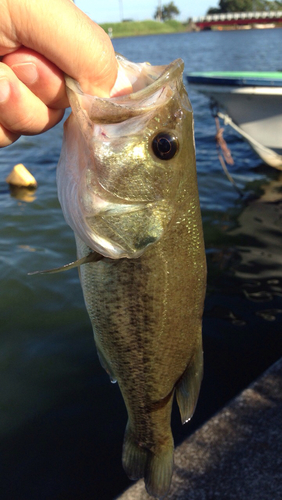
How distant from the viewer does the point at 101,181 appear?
5.40ft

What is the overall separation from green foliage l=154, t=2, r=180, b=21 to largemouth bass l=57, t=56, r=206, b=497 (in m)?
150

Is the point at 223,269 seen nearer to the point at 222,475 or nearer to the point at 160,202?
the point at 222,475

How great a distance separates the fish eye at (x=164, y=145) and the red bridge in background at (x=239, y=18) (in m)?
Answer: 113

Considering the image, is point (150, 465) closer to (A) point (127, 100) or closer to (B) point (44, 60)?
(A) point (127, 100)

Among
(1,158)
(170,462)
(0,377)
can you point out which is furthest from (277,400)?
(1,158)

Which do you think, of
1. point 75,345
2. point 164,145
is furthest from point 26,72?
point 75,345

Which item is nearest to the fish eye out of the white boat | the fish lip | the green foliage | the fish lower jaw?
the fish lip

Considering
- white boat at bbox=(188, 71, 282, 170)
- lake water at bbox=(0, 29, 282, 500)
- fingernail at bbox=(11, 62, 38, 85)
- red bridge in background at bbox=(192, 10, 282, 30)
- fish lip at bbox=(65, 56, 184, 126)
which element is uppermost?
red bridge in background at bbox=(192, 10, 282, 30)

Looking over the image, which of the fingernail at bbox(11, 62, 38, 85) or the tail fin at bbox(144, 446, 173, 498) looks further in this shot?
the tail fin at bbox(144, 446, 173, 498)

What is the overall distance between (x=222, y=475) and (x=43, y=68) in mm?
2357

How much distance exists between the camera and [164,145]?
1.64 meters

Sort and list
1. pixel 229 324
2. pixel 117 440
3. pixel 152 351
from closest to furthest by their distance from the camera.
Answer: pixel 152 351, pixel 117 440, pixel 229 324

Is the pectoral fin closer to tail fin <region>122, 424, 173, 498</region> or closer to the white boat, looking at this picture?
tail fin <region>122, 424, 173, 498</region>

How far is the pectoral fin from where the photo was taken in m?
2.00
